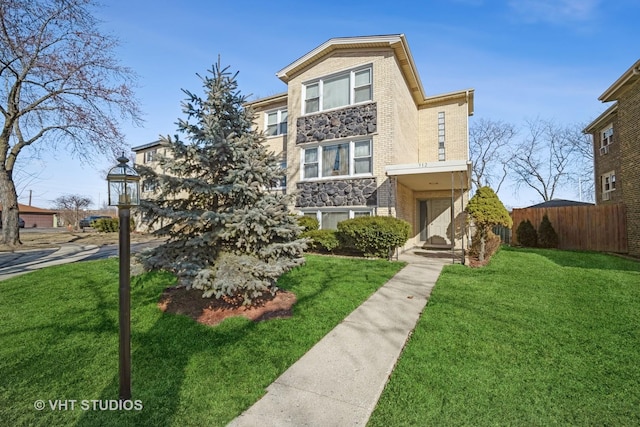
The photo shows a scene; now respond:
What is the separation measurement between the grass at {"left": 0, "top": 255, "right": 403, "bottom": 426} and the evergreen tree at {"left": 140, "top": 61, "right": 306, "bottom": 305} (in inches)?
31.9

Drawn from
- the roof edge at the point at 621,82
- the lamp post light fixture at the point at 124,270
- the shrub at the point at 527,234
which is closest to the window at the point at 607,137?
the roof edge at the point at 621,82

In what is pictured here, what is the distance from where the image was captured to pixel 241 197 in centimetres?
522

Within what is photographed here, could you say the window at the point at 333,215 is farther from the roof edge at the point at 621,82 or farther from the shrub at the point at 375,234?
the roof edge at the point at 621,82

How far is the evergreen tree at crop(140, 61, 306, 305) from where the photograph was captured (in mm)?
4844

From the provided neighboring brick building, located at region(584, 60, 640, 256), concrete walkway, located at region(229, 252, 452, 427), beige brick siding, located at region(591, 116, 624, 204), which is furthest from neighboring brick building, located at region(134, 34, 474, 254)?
beige brick siding, located at region(591, 116, 624, 204)

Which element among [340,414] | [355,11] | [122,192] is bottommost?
[340,414]

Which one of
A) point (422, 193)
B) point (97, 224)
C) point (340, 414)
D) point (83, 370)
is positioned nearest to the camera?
point (340, 414)

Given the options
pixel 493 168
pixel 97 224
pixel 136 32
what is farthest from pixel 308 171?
pixel 493 168

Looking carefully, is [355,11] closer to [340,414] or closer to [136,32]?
[136,32]

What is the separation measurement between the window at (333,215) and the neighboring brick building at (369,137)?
40mm

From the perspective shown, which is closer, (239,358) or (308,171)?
(239,358)

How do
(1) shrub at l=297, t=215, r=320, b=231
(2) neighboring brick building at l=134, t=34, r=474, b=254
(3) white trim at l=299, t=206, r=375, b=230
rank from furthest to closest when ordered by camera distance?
1. (3) white trim at l=299, t=206, r=375, b=230
2. (1) shrub at l=297, t=215, r=320, b=231
3. (2) neighboring brick building at l=134, t=34, r=474, b=254

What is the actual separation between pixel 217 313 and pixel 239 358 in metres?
1.46

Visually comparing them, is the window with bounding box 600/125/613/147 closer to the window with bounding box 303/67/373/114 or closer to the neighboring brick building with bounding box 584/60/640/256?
the neighboring brick building with bounding box 584/60/640/256
